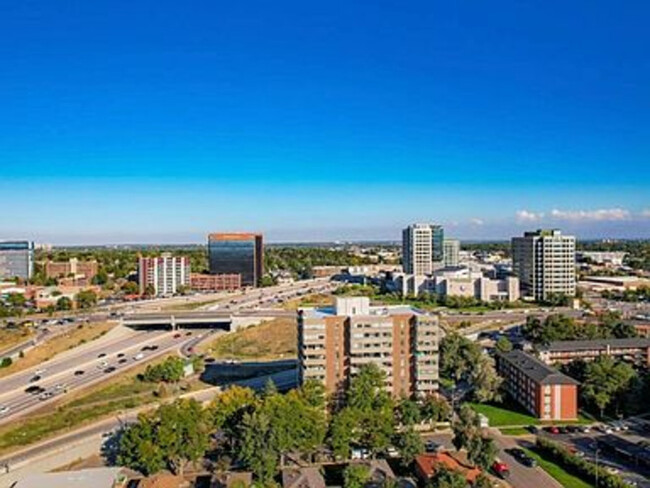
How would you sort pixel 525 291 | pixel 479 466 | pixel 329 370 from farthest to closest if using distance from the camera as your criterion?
pixel 525 291 < pixel 329 370 < pixel 479 466

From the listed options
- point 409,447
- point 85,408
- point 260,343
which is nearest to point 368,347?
point 409,447

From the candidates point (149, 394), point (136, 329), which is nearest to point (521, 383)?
point (149, 394)

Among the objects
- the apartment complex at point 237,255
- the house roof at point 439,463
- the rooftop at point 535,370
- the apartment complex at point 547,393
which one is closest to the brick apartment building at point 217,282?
the apartment complex at point 237,255

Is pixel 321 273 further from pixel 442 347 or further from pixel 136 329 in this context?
pixel 442 347

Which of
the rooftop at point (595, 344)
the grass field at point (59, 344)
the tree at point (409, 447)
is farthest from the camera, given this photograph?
the grass field at point (59, 344)

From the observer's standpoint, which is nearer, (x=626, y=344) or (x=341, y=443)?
Result: (x=341, y=443)

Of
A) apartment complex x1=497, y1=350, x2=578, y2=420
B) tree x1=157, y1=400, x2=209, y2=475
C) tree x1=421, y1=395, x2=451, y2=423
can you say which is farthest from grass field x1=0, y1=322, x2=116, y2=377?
apartment complex x1=497, y1=350, x2=578, y2=420

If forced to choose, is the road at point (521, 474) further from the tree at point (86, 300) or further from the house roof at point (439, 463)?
the tree at point (86, 300)
